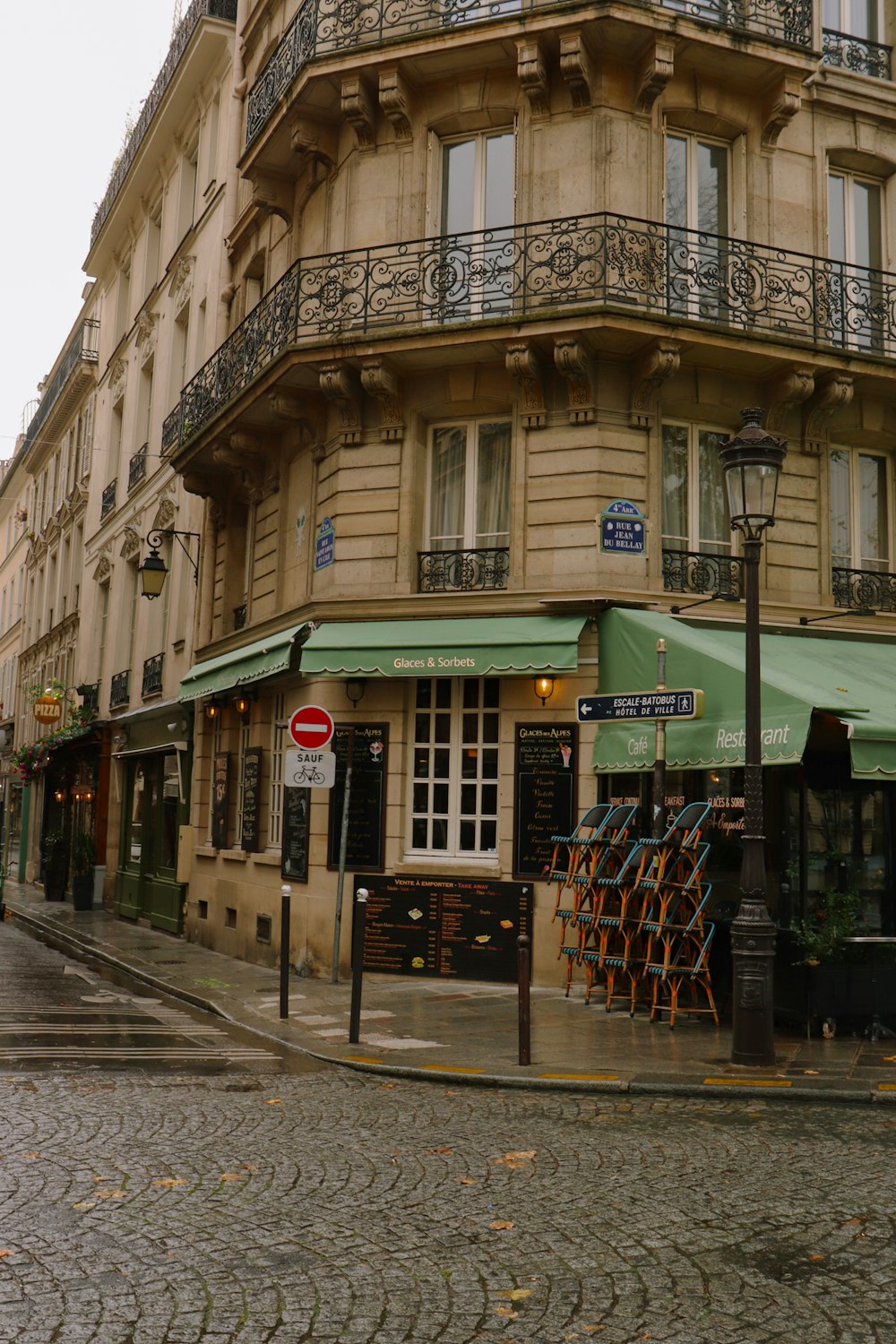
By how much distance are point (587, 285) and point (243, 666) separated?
21.5 feet

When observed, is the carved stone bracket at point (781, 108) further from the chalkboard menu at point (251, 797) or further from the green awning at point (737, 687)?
the chalkboard menu at point (251, 797)

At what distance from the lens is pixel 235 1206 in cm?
541

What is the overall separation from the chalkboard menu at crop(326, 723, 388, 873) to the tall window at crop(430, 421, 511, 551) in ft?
8.15

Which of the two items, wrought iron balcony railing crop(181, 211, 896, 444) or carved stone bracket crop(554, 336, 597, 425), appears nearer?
carved stone bracket crop(554, 336, 597, 425)

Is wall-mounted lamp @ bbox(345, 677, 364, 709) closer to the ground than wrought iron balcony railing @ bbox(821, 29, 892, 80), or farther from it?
closer to the ground

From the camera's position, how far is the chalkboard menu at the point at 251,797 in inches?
663

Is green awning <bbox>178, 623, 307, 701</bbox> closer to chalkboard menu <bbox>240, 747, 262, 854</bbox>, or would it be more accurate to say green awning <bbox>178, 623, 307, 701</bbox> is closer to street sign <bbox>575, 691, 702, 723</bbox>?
chalkboard menu <bbox>240, 747, 262, 854</bbox>

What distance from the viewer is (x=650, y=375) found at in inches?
530

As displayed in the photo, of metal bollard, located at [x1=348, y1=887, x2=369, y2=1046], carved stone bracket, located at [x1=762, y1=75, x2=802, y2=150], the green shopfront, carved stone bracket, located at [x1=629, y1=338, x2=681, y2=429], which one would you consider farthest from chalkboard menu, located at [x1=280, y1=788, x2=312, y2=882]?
carved stone bracket, located at [x1=762, y1=75, x2=802, y2=150]

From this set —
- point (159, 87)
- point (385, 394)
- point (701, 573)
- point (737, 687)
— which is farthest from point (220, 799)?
point (159, 87)

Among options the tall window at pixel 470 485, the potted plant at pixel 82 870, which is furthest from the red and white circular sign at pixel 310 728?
the potted plant at pixel 82 870

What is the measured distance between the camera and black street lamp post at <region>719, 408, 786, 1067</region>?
905cm

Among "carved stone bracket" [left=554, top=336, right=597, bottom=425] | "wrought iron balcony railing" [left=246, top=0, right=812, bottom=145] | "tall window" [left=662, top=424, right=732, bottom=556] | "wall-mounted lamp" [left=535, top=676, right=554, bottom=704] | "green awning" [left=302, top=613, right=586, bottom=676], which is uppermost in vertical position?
"wrought iron balcony railing" [left=246, top=0, right=812, bottom=145]

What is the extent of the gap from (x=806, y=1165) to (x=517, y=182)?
1169 cm
